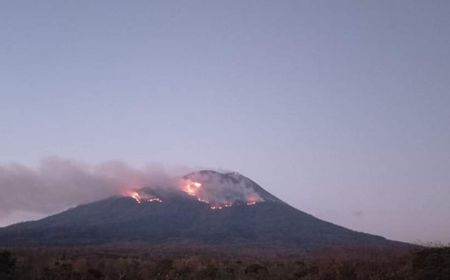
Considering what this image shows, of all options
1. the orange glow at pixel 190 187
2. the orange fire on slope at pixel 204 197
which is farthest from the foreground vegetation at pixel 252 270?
the orange glow at pixel 190 187

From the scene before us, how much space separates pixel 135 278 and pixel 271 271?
5.29m

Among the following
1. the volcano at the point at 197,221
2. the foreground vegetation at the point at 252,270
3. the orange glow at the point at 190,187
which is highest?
the orange glow at the point at 190,187

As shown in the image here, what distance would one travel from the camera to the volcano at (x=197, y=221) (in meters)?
95.2

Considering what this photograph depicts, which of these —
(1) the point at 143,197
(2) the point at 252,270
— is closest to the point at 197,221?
(1) the point at 143,197

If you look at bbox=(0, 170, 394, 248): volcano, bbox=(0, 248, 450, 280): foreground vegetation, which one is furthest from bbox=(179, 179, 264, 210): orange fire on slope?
bbox=(0, 248, 450, 280): foreground vegetation

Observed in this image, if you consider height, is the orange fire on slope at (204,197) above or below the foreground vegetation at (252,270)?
above

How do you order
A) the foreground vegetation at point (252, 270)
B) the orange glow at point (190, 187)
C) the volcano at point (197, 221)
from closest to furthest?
the foreground vegetation at point (252, 270) → the volcano at point (197, 221) → the orange glow at point (190, 187)

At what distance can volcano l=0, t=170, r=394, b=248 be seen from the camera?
95188 mm

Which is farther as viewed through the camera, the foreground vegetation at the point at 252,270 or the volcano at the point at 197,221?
the volcano at the point at 197,221

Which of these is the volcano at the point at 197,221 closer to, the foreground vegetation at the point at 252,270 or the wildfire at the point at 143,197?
the wildfire at the point at 143,197

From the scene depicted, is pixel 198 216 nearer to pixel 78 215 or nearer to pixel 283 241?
pixel 78 215

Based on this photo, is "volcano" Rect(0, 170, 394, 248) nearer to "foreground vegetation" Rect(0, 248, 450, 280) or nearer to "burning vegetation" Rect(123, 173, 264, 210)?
"burning vegetation" Rect(123, 173, 264, 210)

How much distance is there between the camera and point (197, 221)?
130 meters

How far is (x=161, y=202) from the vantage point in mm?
147625
